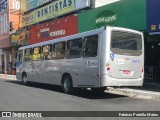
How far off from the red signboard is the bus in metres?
8.81

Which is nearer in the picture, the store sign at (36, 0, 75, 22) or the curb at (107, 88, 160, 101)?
the curb at (107, 88, 160, 101)

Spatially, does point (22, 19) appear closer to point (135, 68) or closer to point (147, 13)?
point (147, 13)

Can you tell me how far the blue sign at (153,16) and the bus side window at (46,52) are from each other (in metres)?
5.43

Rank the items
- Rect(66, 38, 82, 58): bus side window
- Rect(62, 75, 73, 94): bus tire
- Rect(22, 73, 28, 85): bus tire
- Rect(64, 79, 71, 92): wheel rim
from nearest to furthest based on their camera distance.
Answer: Rect(66, 38, 82, 58): bus side window < Rect(62, 75, 73, 94): bus tire < Rect(64, 79, 71, 92): wheel rim < Rect(22, 73, 28, 85): bus tire

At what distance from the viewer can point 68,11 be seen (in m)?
28.3

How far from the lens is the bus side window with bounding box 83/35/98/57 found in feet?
45.9

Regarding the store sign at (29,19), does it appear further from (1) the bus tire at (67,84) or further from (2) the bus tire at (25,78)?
(1) the bus tire at (67,84)

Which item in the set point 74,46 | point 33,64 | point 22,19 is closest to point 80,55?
point 74,46

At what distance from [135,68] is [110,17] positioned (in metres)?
6.86

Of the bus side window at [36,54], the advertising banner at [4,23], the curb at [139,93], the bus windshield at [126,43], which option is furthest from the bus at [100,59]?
the advertising banner at [4,23]

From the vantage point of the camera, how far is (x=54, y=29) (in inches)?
1147

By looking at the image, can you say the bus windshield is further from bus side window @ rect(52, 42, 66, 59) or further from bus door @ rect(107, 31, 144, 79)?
bus side window @ rect(52, 42, 66, 59)

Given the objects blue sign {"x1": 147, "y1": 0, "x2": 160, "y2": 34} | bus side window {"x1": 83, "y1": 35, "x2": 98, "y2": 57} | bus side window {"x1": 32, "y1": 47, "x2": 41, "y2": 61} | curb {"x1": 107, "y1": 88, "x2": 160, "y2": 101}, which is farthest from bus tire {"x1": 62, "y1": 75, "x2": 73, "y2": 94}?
blue sign {"x1": 147, "y1": 0, "x2": 160, "y2": 34}

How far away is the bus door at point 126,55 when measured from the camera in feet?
44.7
